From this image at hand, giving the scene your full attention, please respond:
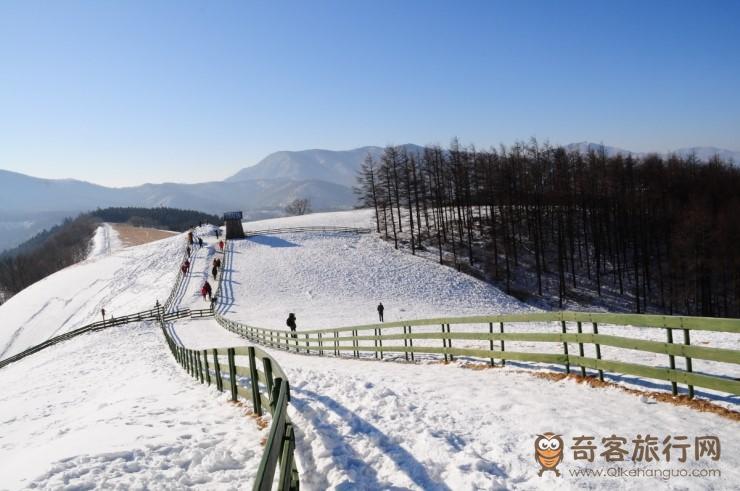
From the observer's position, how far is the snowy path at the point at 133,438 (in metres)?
6.45

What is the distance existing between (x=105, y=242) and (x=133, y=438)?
472 ft

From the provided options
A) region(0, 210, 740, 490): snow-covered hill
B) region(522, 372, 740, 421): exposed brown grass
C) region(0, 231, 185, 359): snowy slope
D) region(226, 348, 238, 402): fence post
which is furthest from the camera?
region(0, 231, 185, 359): snowy slope

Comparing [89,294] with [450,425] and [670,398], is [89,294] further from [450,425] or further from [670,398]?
[670,398]

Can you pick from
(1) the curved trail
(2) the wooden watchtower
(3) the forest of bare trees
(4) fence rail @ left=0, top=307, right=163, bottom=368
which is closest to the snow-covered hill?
(1) the curved trail

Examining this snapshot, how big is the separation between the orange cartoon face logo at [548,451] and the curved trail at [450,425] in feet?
0.41

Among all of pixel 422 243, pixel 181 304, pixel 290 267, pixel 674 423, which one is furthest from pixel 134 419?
pixel 422 243

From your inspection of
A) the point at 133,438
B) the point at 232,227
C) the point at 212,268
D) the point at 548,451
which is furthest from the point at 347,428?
the point at 232,227

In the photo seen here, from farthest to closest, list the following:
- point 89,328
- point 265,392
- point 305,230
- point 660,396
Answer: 1. point 305,230
2. point 89,328
3. point 265,392
4. point 660,396

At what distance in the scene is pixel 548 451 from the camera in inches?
240

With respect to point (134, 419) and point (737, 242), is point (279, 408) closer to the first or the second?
point (134, 419)

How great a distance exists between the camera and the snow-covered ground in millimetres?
118025

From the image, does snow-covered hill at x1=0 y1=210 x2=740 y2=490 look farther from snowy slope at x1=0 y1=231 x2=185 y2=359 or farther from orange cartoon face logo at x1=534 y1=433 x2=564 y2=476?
snowy slope at x1=0 y1=231 x2=185 y2=359

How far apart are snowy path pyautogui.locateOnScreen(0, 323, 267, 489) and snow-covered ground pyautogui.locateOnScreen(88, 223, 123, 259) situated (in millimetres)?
106364
